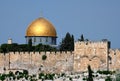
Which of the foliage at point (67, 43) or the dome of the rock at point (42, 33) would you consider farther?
the dome of the rock at point (42, 33)

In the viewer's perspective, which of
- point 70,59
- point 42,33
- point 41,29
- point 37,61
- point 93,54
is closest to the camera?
point 93,54

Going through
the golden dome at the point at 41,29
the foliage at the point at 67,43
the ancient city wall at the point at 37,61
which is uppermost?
the golden dome at the point at 41,29

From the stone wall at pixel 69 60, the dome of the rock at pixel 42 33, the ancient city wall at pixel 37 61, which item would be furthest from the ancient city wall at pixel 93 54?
the dome of the rock at pixel 42 33

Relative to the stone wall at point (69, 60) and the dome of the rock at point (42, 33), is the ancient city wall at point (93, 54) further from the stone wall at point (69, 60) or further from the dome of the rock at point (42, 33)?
the dome of the rock at point (42, 33)

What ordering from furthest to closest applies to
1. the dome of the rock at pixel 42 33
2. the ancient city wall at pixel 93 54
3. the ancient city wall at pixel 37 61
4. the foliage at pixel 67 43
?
the dome of the rock at pixel 42 33 → the foliage at pixel 67 43 → the ancient city wall at pixel 37 61 → the ancient city wall at pixel 93 54

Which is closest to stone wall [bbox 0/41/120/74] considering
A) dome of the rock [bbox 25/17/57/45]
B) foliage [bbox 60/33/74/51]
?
foliage [bbox 60/33/74/51]

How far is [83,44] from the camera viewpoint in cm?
5072

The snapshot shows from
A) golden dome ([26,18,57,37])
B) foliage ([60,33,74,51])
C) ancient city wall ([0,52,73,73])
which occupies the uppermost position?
golden dome ([26,18,57,37])

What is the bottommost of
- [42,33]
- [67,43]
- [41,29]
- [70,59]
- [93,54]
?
[70,59]

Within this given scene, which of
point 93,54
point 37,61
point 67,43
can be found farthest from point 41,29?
point 93,54

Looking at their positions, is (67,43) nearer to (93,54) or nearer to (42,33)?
(42,33)

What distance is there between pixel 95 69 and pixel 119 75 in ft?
80.0

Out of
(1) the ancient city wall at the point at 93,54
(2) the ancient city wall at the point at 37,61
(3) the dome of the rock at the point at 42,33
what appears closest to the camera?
(1) the ancient city wall at the point at 93,54

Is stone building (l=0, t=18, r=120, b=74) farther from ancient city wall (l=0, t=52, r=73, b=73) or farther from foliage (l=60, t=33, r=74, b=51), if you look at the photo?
foliage (l=60, t=33, r=74, b=51)
